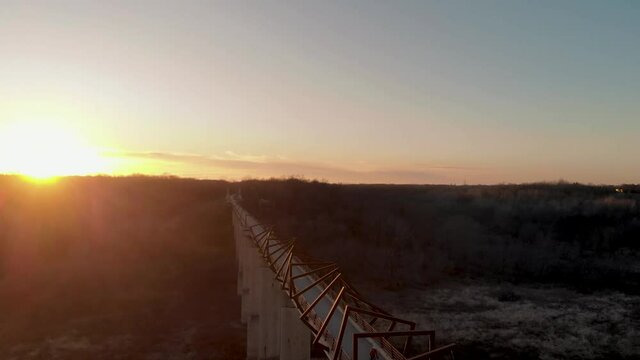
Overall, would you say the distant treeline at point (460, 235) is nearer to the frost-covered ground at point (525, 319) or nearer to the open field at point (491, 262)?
the open field at point (491, 262)

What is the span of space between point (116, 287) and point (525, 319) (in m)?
21.9

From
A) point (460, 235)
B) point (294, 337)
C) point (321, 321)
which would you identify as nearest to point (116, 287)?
point (294, 337)

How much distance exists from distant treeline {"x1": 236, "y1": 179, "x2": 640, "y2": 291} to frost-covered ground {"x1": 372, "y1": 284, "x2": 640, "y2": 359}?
305cm

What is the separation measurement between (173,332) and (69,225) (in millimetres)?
24231

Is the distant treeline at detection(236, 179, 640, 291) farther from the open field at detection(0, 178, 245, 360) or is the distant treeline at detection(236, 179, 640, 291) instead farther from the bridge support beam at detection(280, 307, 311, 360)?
the bridge support beam at detection(280, 307, 311, 360)

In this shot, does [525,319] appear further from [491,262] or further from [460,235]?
[460,235]

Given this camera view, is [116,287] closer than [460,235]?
Yes

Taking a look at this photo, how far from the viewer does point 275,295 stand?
12.3 metres

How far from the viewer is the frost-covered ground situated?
72.7 feet

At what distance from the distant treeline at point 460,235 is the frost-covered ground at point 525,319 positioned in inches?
120

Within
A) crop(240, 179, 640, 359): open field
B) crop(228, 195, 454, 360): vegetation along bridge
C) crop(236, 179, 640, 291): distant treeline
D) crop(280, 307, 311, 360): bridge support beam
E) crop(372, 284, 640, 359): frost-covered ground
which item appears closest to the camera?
crop(228, 195, 454, 360): vegetation along bridge

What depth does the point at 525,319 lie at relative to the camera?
1056 inches

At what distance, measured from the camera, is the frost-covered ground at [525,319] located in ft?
72.7

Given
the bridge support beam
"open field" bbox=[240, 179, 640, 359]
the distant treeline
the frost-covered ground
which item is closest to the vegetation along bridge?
the bridge support beam
